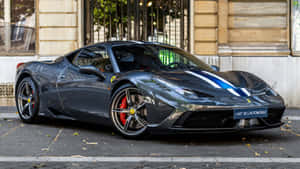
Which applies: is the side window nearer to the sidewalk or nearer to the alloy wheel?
the alloy wheel

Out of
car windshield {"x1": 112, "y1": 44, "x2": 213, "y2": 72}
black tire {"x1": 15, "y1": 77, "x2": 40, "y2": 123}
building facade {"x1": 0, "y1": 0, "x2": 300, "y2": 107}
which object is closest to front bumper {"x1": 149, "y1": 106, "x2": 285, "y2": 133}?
car windshield {"x1": 112, "y1": 44, "x2": 213, "y2": 72}

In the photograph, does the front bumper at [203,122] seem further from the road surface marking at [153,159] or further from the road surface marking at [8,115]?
the road surface marking at [8,115]

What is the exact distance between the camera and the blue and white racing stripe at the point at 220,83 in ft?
19.5

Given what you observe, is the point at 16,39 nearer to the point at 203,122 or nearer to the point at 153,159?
the point at 203,122

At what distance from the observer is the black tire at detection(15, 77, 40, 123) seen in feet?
25.7

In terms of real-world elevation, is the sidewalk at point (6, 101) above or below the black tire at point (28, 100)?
below

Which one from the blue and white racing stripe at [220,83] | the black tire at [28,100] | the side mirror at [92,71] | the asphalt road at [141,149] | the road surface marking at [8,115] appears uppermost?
the side mirror at [92,71]

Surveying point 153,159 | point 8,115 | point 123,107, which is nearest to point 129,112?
point 123,107

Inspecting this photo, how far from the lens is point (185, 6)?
13797mm

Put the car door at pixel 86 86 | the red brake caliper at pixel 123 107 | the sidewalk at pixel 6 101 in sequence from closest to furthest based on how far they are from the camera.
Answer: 1. the red brake caliper at pixel 123 107
2. the car door at pixel 86 86
3. the sidewalk at pixel 6 101

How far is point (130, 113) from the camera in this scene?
617 cm

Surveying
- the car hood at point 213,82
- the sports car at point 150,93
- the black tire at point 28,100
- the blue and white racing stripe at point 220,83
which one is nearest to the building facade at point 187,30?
the black tire at point 28,100

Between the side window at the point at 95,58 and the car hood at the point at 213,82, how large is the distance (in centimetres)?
92

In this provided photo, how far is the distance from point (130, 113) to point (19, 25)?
8329 mm
